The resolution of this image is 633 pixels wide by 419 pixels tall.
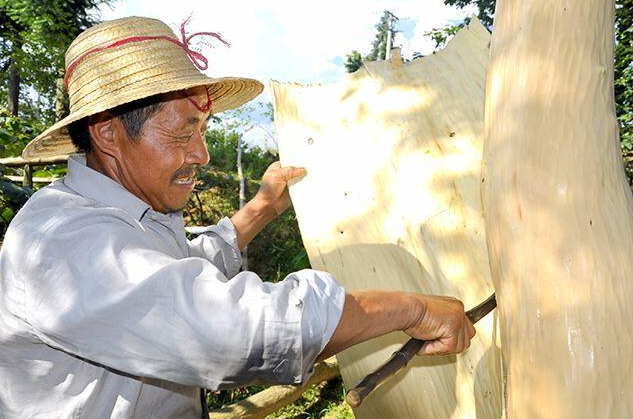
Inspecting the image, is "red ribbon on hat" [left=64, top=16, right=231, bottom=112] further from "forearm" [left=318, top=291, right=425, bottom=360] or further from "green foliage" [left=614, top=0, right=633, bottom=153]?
"green foliage" [left=614, top=0, right=633, bottom=153]

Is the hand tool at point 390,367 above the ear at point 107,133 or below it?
below

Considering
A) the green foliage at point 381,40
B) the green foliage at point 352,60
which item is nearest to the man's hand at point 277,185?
the green foliage at point 352,60

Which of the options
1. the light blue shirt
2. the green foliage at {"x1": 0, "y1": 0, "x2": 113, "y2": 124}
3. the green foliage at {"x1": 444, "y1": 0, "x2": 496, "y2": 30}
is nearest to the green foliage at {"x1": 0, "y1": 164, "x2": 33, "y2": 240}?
the light blue shirt

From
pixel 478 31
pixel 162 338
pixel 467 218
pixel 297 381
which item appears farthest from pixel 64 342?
pixel 478 31

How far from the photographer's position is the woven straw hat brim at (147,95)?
1.42m

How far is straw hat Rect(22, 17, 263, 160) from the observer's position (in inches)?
57.1

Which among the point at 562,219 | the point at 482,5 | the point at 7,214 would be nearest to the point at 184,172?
the point at 562,219

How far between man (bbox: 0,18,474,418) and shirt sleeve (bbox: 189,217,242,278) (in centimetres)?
35

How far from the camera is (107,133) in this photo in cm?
154

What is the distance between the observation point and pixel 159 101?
1533mm

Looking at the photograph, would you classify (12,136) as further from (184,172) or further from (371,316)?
(371,316)

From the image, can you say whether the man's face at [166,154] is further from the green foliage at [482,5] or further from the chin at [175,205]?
the green foliage at [482,5]

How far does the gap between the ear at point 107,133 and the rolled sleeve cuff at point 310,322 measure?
0.78 m

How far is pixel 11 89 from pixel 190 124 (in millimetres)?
16185
